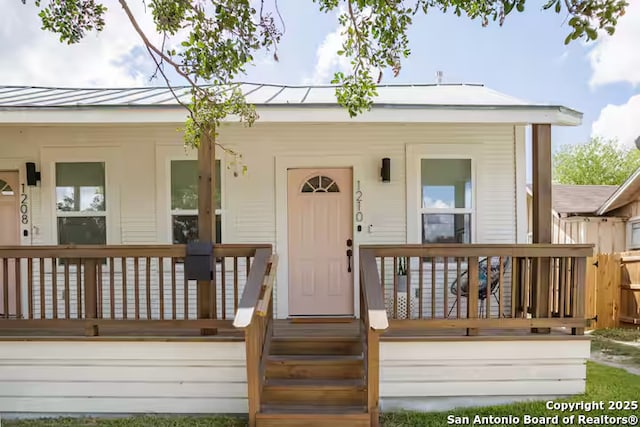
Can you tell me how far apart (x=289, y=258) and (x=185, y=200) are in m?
1.56

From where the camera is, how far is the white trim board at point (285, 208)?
17.9 feet

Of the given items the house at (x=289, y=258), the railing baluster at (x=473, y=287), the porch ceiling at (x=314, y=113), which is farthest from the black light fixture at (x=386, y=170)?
the railing baluster at (x=473, y=287)

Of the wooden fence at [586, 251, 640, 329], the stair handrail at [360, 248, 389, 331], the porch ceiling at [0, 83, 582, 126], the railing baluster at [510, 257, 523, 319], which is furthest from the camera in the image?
the wooden fence at [586, 251, 640, 329]

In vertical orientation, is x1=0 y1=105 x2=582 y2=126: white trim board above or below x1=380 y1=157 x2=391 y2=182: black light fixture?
above

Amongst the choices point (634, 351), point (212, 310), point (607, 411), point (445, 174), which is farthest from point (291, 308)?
point (634, 351)

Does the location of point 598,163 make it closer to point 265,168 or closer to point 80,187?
point 265,168

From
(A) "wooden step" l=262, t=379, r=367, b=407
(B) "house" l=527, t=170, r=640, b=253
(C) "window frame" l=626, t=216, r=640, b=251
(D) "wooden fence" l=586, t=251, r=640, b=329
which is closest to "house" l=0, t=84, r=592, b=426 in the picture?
(A) "wooden step" l=262, t=379, r=367, b=407

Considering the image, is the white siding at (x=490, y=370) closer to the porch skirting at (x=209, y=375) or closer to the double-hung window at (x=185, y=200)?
the porch skirting at (x=209, y=375)

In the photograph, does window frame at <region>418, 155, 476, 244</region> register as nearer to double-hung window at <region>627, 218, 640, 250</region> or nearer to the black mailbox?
the black mailbox

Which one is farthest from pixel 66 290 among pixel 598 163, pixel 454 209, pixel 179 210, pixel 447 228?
pixel 598 163

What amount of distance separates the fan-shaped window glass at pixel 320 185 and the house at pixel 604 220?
7.92m

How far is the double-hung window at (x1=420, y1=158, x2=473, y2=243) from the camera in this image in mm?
5445

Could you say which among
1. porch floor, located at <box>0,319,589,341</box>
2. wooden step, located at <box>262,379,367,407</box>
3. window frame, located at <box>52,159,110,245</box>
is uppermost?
window frame, located at <box>52,159,110,245</box>

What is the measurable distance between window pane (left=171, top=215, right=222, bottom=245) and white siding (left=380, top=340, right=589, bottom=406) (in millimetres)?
2912
